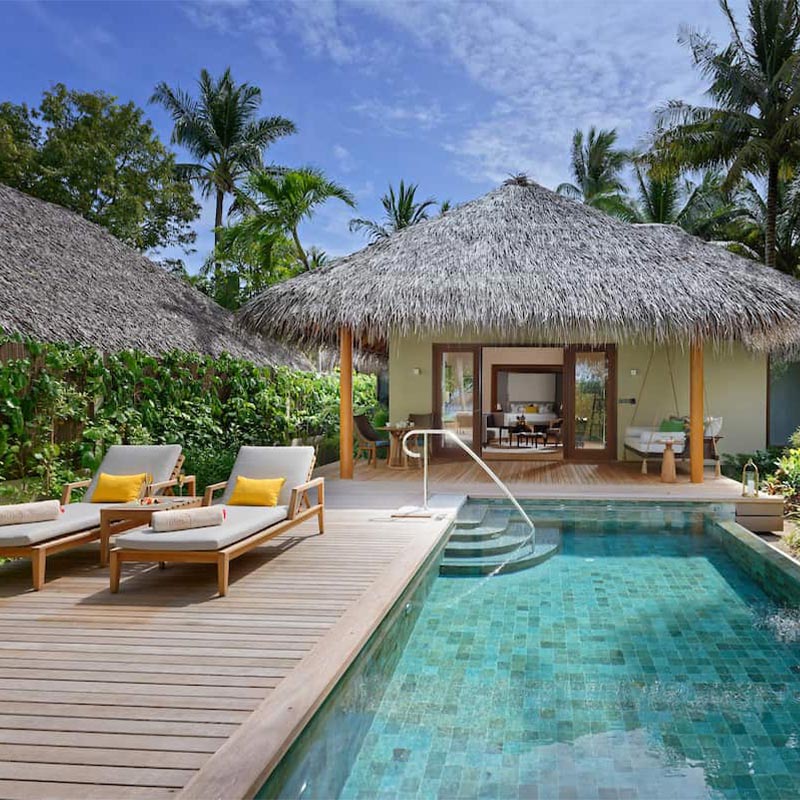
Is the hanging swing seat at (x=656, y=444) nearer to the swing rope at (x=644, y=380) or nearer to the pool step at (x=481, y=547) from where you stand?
the swing rope at (x=644, y=380)

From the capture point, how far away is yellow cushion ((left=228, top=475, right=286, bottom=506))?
18.4 feet

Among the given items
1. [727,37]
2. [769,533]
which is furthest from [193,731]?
[727,37]

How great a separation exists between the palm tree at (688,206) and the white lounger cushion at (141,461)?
2067cm

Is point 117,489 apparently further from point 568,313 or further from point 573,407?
point 573,407

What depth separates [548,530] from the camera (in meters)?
7.18

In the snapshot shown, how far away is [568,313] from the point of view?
338 inches

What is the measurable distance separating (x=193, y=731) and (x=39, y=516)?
2775mm

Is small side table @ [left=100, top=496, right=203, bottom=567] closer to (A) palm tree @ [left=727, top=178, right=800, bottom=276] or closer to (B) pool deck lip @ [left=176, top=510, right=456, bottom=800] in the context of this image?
(B) pool deck lip @ [left=176, top=510, right=456, bottom=800]

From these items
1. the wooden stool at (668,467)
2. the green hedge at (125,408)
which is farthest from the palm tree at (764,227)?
the green hedge at (125,408)

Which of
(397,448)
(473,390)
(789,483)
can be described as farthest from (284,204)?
(789,483)

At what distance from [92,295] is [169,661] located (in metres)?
8.70

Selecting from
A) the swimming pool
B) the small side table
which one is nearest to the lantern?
the swimming pool

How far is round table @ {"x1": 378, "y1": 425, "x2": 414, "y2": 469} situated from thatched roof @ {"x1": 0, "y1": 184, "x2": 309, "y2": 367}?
2.56m

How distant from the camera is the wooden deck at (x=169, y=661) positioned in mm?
2377
